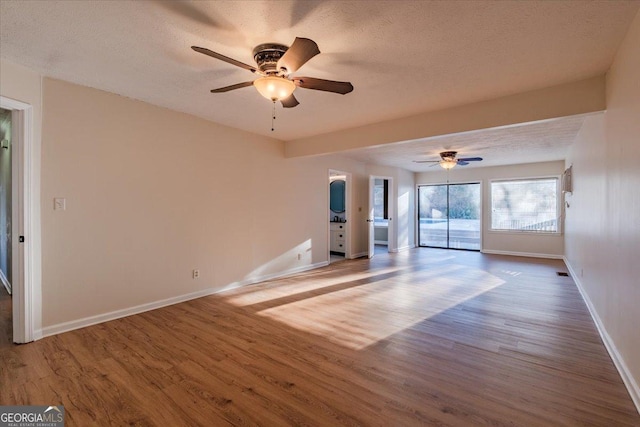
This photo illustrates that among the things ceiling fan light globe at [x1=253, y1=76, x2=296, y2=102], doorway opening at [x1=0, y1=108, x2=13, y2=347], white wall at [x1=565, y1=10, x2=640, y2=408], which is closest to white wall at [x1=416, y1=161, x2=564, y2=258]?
white wall at [x1=565, y1=10, x2=640, y2=408]

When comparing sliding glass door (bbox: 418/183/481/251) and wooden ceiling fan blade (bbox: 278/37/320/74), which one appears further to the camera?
sliding glass door (bbox: 418/183/481/251)

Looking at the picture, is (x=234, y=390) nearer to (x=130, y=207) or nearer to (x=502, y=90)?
(x=130, y=207)

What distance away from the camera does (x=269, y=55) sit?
89.7 inches

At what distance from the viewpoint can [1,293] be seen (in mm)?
4129

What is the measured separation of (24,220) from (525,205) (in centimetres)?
964

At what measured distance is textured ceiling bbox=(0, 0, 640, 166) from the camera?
6.16 ft

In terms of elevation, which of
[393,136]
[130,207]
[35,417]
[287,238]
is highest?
[393,136]

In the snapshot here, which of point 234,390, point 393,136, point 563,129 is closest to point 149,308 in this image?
point 234,390

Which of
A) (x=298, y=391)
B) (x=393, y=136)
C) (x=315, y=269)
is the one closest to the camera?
(x=298, y=391)

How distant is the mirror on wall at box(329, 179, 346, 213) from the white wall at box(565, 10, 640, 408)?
18.6 ft

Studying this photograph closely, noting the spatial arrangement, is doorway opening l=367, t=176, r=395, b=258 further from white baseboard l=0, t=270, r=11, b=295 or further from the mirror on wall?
white baseboard l=0, t=270, r=11, b=295

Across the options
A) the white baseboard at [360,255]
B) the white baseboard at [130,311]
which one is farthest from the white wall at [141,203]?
the white baseboard at [360,255]

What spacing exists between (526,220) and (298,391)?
8085 mm

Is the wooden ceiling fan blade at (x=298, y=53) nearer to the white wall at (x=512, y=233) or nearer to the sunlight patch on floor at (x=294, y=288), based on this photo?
the sunlight patch on floor at (x=294, y=288)
